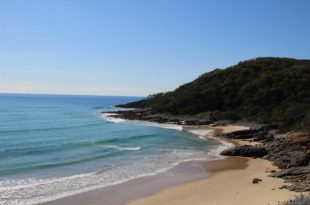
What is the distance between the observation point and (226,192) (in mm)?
22656

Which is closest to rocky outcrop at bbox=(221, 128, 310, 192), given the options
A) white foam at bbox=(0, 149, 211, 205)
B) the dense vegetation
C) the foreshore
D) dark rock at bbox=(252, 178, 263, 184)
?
the foreshore

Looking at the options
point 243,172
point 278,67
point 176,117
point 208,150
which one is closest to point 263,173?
point 243,172

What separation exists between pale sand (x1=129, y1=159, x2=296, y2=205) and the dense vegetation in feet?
103

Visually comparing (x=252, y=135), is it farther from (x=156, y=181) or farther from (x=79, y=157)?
(x=156, y=181)

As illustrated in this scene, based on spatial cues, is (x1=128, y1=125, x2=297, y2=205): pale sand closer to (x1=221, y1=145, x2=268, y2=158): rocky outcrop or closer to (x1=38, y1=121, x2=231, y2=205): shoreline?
(x1=38, y1=121, x2=231, y2=205): shoreline

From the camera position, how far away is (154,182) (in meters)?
25.5

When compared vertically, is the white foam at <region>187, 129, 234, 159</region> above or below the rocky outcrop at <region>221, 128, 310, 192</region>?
below

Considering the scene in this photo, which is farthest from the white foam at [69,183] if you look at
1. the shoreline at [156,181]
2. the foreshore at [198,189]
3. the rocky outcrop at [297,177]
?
the rocky outcrop at [297,177]

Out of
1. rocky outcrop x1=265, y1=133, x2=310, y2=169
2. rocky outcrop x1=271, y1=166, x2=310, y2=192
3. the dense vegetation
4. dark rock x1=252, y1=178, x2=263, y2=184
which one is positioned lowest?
dark rock x1=252, y1=178, x2=263, y2=184

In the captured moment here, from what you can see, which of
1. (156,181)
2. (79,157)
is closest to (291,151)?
(156,181)

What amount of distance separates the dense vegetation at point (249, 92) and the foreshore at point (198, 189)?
29434 mm

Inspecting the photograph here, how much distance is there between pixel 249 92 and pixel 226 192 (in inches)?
2239

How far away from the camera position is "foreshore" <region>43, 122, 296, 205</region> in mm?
20703

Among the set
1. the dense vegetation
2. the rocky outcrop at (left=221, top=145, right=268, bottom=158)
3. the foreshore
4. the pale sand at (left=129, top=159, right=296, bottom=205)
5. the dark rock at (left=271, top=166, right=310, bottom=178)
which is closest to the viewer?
the pale sand at (left=129, top=159, right=296, bottom=205)
